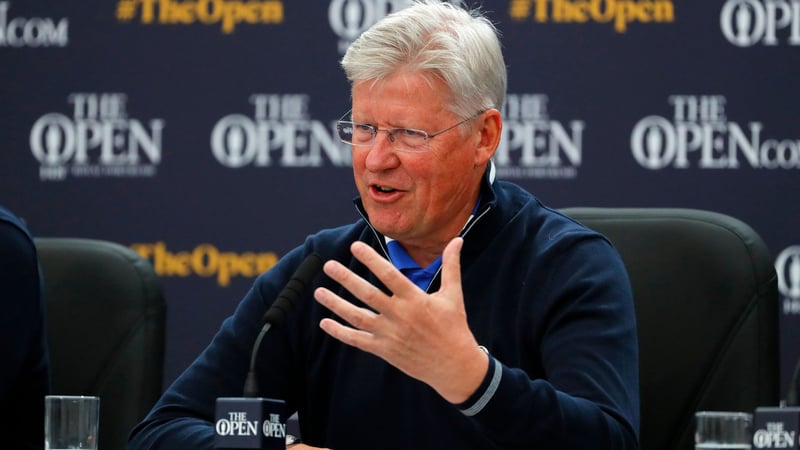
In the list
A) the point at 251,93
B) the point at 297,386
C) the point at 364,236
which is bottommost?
the point at 297,386

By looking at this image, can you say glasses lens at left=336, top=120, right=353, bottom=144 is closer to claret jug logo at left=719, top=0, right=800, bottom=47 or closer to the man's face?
the man's face

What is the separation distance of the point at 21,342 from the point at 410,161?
850mm

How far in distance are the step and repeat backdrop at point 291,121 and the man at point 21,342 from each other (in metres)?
1.59

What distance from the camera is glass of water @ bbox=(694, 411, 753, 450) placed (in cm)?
180

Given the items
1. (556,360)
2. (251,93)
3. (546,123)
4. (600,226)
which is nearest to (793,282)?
(546,123)

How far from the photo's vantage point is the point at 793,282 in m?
3.89

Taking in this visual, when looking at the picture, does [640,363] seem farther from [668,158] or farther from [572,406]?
[668,158]

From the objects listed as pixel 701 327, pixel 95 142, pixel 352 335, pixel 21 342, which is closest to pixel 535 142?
pixel 95 142

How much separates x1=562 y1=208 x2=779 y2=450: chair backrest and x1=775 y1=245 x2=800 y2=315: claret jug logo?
1403 mm

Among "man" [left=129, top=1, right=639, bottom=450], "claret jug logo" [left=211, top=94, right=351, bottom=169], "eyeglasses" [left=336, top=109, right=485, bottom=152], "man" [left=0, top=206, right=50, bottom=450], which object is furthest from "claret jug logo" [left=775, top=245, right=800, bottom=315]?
"man" [left=0, top=206, right=50, bottom=450]

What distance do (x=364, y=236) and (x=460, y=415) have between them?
45cm

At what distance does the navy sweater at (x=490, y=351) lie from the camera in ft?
6.68

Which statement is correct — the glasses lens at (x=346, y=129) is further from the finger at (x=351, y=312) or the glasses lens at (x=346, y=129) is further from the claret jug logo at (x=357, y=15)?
the claret jug logo at (x=357, y=15)

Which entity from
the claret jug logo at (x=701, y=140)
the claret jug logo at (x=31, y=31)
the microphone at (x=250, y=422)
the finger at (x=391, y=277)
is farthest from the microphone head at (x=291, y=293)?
the claret jug logo at (x=31, y=31)
